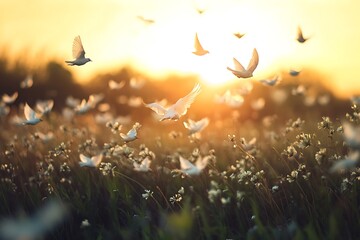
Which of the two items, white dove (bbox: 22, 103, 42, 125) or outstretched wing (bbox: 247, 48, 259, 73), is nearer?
outstretched wing (bbox: 247, 48, 259, 73)

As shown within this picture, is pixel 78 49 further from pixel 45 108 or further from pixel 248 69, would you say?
pixel 248 69

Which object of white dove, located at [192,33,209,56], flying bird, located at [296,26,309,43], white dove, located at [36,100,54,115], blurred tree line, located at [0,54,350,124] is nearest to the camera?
white dove, located at [192,33,209,56]

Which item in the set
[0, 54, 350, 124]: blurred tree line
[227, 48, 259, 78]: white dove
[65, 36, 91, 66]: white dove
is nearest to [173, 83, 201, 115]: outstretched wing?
[227, 48, 259, 78]: white dove

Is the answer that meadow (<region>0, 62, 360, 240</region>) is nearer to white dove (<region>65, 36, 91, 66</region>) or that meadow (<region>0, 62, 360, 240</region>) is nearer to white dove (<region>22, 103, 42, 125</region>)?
white dove (<region>22, 103, 42, 125</region>)

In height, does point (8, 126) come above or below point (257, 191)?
below

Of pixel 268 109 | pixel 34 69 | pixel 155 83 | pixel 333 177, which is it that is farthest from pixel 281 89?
pixel 333 177

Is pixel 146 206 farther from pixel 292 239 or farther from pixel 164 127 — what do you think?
pixel 164 127

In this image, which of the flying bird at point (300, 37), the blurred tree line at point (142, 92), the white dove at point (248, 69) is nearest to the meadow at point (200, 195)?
the white dove at point (248, 69)

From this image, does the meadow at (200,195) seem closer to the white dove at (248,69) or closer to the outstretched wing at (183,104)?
the outstretched wing at (183,104)
